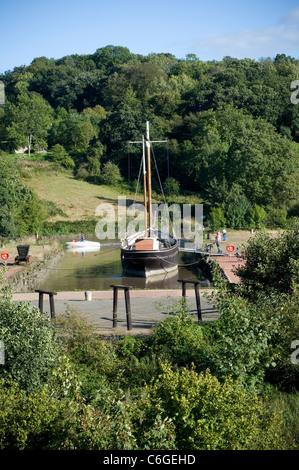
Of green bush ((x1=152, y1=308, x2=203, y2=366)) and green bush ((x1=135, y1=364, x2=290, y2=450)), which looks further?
green bush ((x1=152, y1=308, x2=203, y2=366))

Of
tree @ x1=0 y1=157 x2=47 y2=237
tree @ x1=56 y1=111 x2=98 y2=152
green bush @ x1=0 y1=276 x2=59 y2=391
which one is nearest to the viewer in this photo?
green bush @ x1=0 y1=276 x2=59 y2=391

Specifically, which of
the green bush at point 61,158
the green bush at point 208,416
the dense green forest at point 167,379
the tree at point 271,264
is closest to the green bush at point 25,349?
the dense green forest at point 167,379

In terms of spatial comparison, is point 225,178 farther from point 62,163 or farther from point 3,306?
point 3,306

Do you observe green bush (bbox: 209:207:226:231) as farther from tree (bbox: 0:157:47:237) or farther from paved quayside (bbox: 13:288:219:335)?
paved quayside (bbox: 13:288:219:335)

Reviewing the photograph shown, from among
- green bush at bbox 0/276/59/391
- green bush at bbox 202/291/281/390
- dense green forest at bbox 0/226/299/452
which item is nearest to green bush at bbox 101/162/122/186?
dense green forest at bbox 0/226/299/452

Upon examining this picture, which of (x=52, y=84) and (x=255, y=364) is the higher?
(x=52, y=84)

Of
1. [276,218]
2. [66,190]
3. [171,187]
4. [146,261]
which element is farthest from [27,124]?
[146,261]

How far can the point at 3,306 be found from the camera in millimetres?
8727

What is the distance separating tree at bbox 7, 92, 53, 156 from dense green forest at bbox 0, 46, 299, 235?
14cm

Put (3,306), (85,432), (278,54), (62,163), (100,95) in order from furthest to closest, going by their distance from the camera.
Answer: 1. (278,54)
2. (100,95)
3. (62,163)
4. (3,306)
5. (85,432)

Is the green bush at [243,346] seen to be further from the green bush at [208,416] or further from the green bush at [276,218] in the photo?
the green bush at [276,218]

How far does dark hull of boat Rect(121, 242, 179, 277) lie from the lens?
1027 inches

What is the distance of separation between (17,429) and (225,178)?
37.9 metres
